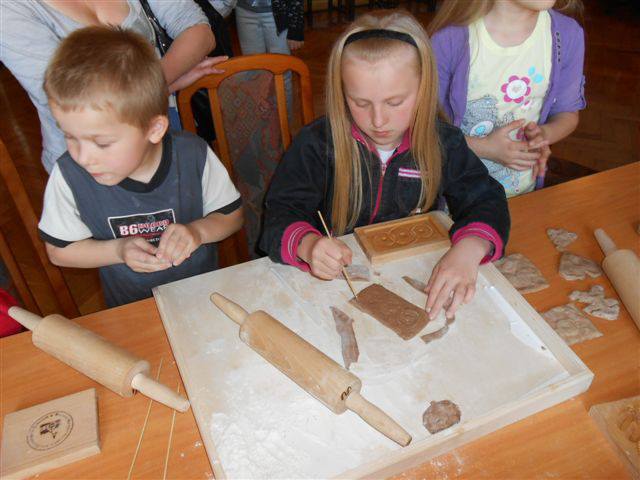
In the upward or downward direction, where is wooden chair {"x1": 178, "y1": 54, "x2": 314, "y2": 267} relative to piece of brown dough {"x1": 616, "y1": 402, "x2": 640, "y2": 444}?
upward

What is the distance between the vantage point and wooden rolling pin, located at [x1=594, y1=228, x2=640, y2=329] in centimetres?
96

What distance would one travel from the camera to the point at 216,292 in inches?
39.1

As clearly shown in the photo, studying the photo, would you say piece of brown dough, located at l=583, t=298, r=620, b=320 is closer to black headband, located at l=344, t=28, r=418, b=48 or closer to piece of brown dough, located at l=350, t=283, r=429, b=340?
piece of brown dough, located at l=350, t=283, r=429, b=340

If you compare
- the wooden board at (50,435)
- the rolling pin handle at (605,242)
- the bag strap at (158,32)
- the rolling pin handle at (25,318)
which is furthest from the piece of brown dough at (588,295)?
the bag strap at (158,32)

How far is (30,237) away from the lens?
1295mm

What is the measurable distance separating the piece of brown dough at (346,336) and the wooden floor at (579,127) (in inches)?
61.7

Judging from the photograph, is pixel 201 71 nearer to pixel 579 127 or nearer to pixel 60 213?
pixel 60 213

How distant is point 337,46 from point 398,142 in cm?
29

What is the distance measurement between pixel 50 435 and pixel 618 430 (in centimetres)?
88

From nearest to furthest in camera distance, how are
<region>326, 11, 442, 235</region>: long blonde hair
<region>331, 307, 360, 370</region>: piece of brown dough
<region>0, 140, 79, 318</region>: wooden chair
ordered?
<region>331, 307, 360, 370</region>: piece of brown dough → <region>326, 11, 442, 235</region>: long blonde hair → <region>0, 140, 79, 318</region>: wooden chair

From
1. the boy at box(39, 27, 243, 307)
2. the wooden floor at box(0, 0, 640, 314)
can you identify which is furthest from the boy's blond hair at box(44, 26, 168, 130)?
the wooden floor at box(0, 0, 640, 314)

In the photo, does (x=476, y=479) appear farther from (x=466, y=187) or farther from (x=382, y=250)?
(x=466, y=187)

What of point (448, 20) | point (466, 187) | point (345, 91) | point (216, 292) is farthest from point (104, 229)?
point (448, 20)

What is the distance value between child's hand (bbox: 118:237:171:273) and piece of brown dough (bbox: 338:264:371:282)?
37cm
